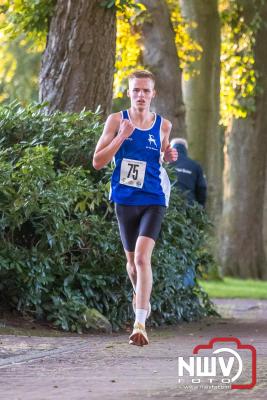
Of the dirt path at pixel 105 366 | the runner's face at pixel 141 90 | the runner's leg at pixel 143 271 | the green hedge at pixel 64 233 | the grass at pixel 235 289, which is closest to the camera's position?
the dirt path at pixel 105 366

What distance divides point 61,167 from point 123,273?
139cm

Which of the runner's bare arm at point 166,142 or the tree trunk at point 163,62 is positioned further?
the tree trunk at point 163,62

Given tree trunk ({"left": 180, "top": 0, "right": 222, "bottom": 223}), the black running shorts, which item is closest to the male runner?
the black running shorts

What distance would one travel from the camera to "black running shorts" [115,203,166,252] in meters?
9.71

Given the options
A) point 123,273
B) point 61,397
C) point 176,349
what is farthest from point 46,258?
point 61,397

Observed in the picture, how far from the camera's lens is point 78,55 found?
49.2 ft

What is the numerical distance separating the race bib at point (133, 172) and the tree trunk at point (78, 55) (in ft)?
17.9

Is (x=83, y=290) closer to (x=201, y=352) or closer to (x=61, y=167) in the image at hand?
(x=61, y=167)

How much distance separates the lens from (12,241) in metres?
11.8

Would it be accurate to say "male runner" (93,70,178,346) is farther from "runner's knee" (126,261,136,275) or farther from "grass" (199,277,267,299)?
"grass" (199,277,267,299)

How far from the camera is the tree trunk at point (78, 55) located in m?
15.0

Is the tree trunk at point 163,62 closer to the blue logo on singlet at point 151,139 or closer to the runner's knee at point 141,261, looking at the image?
→ the blue logo on singlet at point 151,139

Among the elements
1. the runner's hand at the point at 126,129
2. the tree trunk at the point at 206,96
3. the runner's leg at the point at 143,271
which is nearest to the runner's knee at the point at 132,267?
the runner's leg at the point at 143,271

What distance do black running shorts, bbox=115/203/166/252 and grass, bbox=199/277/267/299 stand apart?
11.1 m
